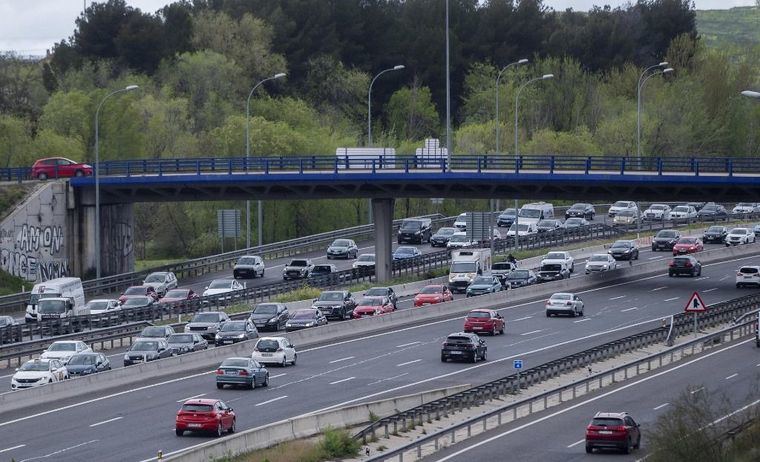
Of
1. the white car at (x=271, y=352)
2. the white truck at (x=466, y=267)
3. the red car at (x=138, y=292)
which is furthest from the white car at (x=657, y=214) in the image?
the white car at (x=271, y=352)

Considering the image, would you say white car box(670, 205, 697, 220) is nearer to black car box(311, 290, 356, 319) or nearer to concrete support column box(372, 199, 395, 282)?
concrete support column box(372, 199, 395, 282)

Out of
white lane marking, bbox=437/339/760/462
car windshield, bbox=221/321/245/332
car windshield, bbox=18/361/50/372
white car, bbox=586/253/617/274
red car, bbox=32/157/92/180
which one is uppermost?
red car, bbox=32/157/92/180

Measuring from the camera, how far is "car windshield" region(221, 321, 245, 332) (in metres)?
58.2

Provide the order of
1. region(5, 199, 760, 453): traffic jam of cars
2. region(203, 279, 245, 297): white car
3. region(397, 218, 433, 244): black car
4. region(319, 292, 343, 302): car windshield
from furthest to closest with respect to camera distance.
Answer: region(397, 218, 433, 244): black car < region(203, 279, 245, 297): white car < region(319, 292, 343, 302): car windshield < region(5, 199, 760, 453): traffic jam of cars

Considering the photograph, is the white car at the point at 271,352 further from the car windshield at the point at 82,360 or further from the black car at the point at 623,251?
the black car at the point at 623,251

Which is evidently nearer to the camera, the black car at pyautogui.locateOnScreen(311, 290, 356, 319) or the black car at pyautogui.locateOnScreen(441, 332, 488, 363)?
the black car at pyautogui.locateOnScreen(441, 332, 488, 363)

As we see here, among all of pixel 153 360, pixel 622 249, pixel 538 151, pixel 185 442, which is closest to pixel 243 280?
pixel 622 249

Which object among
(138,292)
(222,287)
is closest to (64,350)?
(138,292)

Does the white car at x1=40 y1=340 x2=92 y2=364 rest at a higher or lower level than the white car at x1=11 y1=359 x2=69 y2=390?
higher

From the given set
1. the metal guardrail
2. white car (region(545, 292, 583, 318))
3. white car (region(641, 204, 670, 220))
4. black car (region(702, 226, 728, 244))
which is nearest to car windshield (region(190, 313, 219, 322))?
the metal guardrail

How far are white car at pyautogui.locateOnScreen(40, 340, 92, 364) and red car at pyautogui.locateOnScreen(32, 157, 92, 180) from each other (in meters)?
31.6

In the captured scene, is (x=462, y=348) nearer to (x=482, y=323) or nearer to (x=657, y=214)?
(x=482, y=323)

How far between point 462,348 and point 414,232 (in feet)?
151

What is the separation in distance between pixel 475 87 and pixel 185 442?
12200cm
